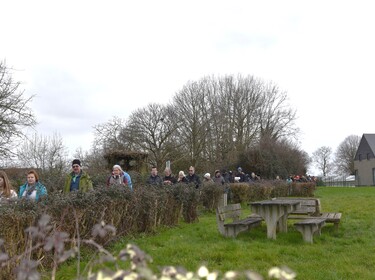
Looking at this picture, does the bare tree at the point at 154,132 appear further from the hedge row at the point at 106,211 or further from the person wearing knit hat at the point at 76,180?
the person wearing knit hat at the point at 76,180

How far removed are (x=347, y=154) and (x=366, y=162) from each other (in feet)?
58.9

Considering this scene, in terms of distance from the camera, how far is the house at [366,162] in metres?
65.0

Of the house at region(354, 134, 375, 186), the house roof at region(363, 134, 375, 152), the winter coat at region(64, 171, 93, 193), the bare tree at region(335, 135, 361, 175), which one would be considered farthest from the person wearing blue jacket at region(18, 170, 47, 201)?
the bare tree at region(335, 135, 361, 175)

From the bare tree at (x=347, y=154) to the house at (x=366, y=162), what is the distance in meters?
11.9

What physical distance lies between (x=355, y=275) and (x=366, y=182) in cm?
6476

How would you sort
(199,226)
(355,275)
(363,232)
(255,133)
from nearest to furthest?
(355,275)
(363,232)
(199,226)
(255,133)

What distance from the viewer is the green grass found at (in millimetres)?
6633

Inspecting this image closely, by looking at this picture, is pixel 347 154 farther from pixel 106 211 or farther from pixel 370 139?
pixel 106 211

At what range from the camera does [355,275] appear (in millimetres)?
6336

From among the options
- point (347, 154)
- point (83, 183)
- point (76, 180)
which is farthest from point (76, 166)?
point (347, 154)

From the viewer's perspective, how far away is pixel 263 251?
7.73 meters

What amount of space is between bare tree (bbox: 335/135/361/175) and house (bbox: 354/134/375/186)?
11853 mm

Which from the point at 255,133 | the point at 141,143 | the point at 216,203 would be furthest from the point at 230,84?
the point at 216,203

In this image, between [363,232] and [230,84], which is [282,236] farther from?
[230,84]
